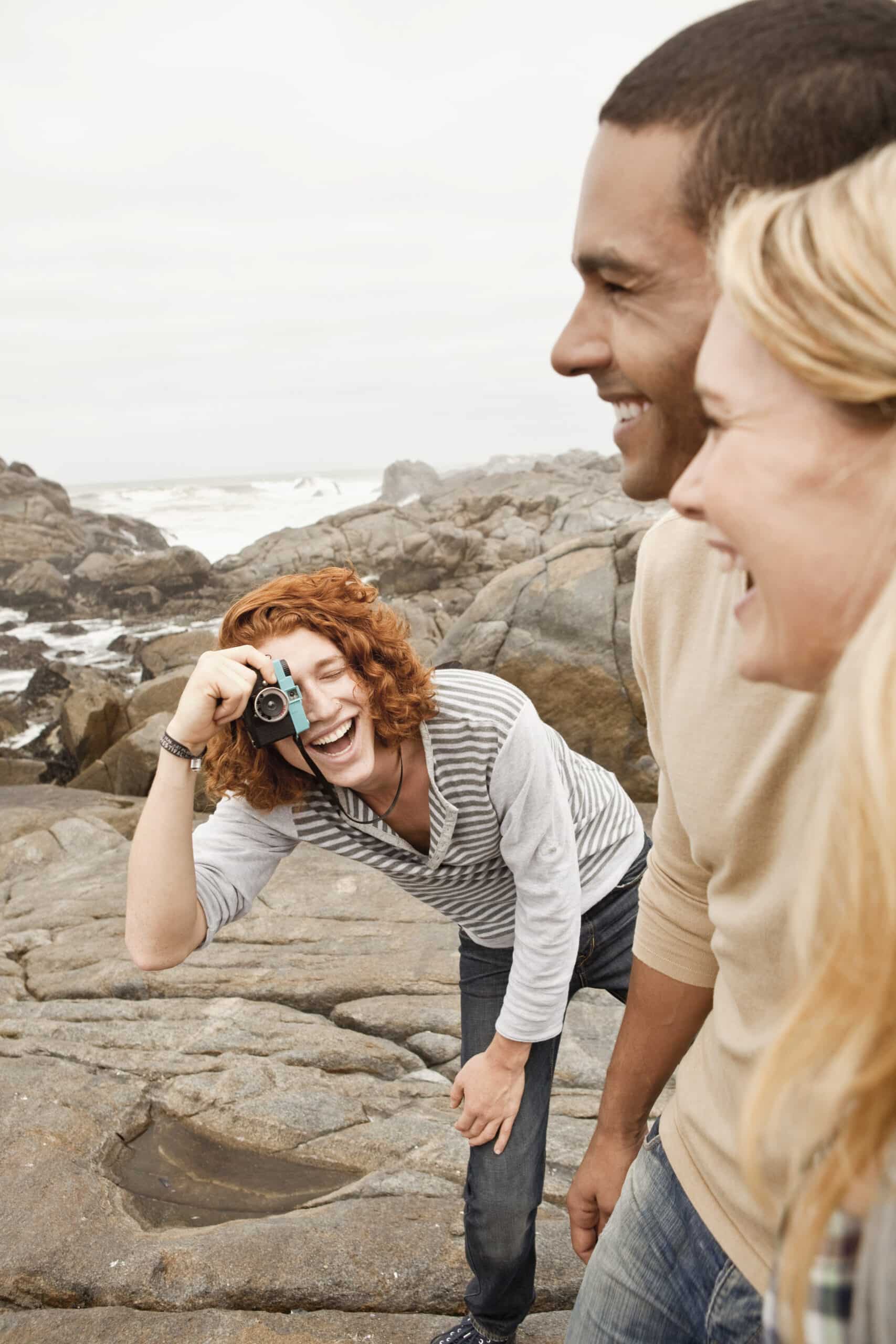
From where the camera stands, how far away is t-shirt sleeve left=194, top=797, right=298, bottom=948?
3.05 metres

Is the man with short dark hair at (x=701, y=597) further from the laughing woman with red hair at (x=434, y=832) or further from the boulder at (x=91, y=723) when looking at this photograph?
the boulder at (x=91, y=723)

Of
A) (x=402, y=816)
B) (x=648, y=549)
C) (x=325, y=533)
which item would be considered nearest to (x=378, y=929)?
(x=402, y=816)

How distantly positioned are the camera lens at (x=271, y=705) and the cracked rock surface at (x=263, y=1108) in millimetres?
1700

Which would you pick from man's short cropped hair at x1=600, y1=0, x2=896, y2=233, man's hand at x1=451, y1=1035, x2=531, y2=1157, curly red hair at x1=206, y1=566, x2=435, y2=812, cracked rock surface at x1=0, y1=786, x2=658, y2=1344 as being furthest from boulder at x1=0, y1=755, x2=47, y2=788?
man's short cropped hair at x1=600, y1=0, x2=896, y2=233

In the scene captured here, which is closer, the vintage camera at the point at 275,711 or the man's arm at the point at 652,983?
the man's arm at the point at 652,983

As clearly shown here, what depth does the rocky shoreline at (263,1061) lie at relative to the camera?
3.07 m

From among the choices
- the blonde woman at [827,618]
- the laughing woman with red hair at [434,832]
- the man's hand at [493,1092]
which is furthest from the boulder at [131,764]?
the blonde woman at [827,618]

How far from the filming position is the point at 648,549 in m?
1.87

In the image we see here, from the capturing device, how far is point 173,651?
58.2ft

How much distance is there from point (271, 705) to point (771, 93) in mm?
2032

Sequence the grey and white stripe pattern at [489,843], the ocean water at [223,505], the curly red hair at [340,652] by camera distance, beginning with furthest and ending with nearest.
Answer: the ocean water at [223,505]
the curly red hair at [340,652]
the grey and white stripe pattern at [489,843]

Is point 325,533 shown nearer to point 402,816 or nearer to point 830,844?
point 402,816

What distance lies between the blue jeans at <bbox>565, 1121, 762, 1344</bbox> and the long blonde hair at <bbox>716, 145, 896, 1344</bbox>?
0.85 metres

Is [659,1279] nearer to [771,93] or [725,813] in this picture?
[725,813]
